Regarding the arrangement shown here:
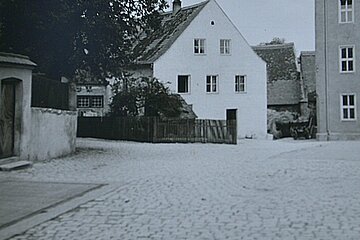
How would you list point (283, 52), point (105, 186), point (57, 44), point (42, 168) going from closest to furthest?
point (105, 186) < point (42, 168) < point (57, 44) < point (283, 52)

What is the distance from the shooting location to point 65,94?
69.9ft

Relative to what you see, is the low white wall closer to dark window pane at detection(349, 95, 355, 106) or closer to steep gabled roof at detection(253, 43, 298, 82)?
dark window pane at detection(349, 95, 355, 106)

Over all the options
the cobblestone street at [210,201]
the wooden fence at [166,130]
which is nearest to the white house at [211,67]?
the wooden fence at [166,130]

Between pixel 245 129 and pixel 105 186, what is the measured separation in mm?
36522

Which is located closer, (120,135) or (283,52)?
(120,135)

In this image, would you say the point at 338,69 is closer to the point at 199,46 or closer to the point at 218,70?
the point at 218,70

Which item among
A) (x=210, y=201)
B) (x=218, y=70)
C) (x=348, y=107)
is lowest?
Answer: (x=210, y=201)

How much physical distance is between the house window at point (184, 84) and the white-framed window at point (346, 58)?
1214cm

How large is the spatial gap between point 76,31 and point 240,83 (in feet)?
94.3

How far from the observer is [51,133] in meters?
18.8

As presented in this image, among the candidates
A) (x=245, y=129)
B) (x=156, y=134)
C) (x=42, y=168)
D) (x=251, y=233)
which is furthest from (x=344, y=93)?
(x=251, y=233)

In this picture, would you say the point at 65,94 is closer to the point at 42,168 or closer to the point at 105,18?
the point at 105,18

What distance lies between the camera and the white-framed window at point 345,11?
42844 millimetres

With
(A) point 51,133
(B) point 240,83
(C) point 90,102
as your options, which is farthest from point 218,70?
(A) point 51,133
